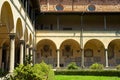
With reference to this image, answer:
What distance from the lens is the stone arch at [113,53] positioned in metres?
36.5

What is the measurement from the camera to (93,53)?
121 feet

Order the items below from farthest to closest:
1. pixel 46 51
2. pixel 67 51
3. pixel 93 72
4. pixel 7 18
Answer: pixel 67 51, pixel 46 51, pixel 93 72, pixel 7 18

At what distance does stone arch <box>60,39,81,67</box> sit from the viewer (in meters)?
36.2

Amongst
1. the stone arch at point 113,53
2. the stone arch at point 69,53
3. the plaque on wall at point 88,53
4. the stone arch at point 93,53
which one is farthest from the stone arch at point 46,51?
the stone arch at point 113,53

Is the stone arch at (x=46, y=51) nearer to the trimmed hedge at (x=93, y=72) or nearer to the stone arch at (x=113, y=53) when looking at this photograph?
the stone arch at (x=113, y=53)

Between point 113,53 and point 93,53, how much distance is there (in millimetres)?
2754

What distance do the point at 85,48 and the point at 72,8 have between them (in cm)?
708

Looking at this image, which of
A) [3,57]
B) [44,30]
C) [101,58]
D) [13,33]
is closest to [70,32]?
[44,30]

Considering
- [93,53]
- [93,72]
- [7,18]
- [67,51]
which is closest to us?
[7,18]

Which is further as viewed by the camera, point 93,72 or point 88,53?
point 88,53

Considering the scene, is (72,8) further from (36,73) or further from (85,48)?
(36,73)

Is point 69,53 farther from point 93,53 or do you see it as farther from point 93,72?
point 93,72

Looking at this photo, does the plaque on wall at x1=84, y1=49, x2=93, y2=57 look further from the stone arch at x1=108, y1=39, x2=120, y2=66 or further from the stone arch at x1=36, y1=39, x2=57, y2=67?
the stone arch at x1=36, y1=39, x2=57, y2=67

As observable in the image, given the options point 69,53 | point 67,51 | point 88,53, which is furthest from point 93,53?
point 67,51
